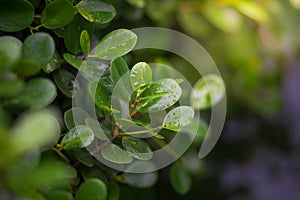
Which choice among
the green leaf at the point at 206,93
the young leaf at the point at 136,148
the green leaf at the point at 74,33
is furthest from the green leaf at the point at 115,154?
the green leaf at the point at 206,93

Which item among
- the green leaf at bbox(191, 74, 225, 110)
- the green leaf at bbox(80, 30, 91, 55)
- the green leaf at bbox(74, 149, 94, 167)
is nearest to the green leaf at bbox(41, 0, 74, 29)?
the green leaf at bbox(80, 30, 91, 55)

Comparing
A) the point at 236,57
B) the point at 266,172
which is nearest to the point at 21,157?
the point at 236,57

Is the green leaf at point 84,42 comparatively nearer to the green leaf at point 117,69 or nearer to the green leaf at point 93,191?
the green leaf at point 117,69

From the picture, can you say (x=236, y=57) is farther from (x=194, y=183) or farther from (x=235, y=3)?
(x=194, y=183)

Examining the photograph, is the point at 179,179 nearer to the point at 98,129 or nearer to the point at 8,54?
the point at 98,129

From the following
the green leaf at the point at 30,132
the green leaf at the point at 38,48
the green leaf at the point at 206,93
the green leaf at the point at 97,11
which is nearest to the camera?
the green leaf at the point at 30,132

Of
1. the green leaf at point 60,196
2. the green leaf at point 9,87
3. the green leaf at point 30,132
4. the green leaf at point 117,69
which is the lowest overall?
the green leaf at point 60,196
